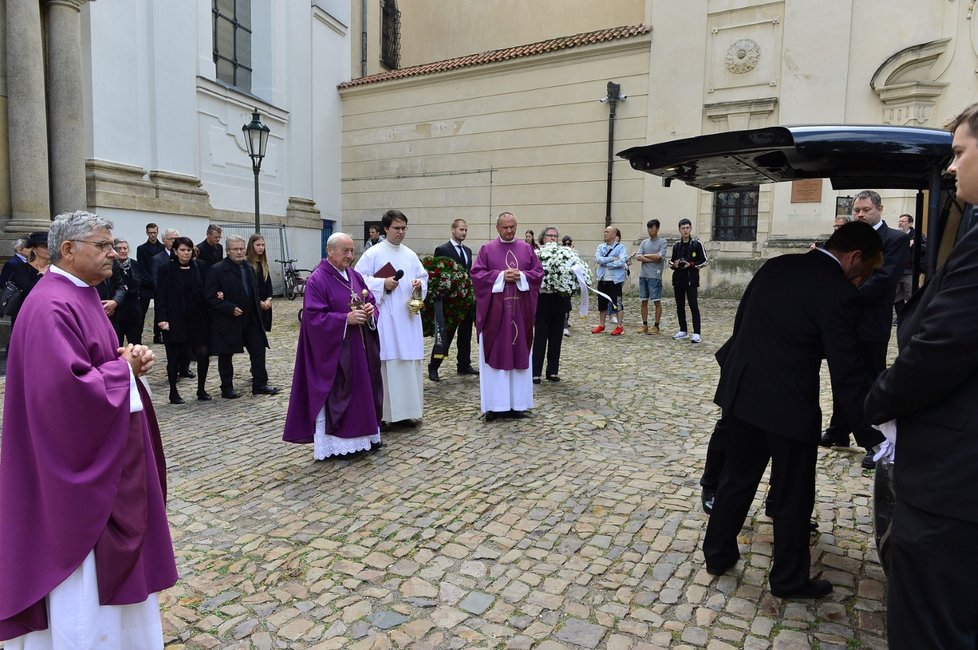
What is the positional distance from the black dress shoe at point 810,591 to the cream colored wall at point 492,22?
2071 cm

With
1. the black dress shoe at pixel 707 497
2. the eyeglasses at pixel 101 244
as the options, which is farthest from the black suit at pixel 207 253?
the black dress shoe at pixel 707 497

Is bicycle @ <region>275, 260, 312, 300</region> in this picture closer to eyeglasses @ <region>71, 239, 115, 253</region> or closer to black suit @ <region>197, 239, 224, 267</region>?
black suit @ <region>197, 239, 224, 267</region>

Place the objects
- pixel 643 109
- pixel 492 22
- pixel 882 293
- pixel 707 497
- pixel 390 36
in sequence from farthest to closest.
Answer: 1. pixel 390 36
2. pixel 492 22
3. pixel 643 109
4. pixel 882 293
5. pixel 707 497

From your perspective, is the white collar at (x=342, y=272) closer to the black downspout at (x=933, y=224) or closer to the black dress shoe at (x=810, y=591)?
the black dress shoe at (x=810, y=591)

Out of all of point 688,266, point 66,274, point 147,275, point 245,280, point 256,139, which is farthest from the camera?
point 256,139

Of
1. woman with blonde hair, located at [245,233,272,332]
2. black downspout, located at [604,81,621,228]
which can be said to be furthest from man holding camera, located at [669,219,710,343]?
black downspout, located at [604,81,621,228]

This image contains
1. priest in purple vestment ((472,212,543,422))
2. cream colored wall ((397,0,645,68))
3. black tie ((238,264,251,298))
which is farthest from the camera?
cream colored wall ((397,0,645,68))

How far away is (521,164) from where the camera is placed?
19.1 m

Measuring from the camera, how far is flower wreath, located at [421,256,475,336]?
775 cm

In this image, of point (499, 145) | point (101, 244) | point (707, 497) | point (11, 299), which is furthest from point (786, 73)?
point (101, 244)

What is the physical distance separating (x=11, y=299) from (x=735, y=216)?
1541cm

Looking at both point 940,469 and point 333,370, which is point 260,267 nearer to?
point 333,370

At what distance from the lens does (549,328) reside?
822 cm

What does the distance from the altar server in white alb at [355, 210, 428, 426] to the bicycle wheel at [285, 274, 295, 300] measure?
13.4m
